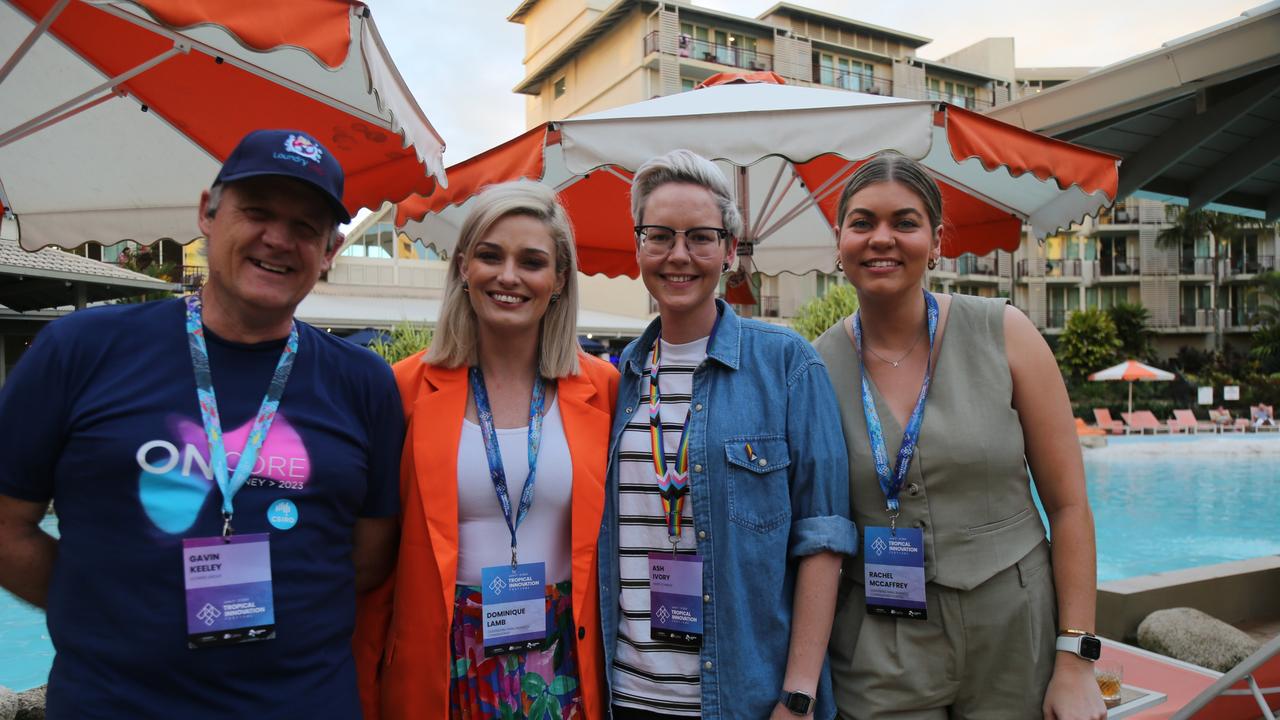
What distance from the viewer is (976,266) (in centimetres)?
4716

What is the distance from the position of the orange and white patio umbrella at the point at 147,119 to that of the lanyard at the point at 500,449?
3.47 ft

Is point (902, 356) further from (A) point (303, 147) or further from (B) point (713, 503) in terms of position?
(A) point (303, 147)

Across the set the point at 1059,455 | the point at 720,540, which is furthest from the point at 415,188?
the point at 1059,455

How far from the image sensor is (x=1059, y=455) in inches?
76.4

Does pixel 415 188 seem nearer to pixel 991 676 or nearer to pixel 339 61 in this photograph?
pixel 339 61

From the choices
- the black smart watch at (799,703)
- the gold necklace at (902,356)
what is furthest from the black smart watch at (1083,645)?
the gold necklace at (902,356)

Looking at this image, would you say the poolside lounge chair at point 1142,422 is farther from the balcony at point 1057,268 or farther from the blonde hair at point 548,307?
the blonde hair at point 548,307

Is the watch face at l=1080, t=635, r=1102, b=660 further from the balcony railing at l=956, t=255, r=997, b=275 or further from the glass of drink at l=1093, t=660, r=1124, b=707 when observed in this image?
the balcony railing at l=956, t=255, r=997, b=275

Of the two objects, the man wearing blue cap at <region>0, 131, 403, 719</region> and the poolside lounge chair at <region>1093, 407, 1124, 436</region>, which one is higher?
the man wearing blue cap at <region>0, 131, 403, 719</region>

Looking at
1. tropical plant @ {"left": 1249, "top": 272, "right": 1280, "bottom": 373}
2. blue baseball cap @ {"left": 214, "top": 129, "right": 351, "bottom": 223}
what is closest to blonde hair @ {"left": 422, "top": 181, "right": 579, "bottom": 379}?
blue baseball cap @ {"left": 214, "top": 129, "right": 351, "bottom": 223}

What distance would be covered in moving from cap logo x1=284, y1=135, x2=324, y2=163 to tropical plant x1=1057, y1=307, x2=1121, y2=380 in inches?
1537

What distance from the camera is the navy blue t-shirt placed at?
1.49m

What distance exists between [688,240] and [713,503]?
0.64 m

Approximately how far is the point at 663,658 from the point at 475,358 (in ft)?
3.04
